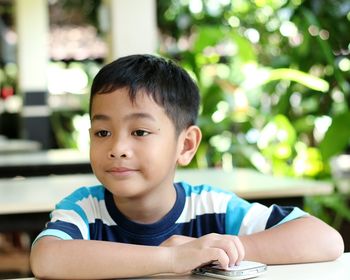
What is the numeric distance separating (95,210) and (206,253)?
1.26ft

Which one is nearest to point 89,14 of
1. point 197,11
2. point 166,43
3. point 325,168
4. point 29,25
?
point 29,25

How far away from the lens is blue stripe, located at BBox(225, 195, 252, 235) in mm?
→ 1793

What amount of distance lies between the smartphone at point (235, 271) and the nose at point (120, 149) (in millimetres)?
251

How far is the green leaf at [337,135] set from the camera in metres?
4.07

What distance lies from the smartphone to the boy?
0.01m

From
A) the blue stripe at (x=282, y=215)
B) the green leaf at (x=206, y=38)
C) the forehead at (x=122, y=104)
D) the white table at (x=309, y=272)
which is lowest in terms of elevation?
the white table at (x=309, y=272)

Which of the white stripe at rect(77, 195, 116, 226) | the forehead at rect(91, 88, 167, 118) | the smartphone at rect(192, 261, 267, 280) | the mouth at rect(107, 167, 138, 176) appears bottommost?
the smartphone at rect(192, 261, 267, 280)

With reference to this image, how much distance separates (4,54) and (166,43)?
12.0 feet

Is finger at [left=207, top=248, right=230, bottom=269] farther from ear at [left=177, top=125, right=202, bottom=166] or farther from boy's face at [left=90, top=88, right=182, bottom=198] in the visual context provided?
ear at [left=177, top=125, right=202, bottom=166]

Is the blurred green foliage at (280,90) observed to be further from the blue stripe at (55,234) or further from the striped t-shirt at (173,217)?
the blue stripe at (55,234)

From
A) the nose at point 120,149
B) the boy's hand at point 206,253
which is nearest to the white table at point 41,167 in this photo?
the nose at point 120,149

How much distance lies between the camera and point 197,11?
6.05 m

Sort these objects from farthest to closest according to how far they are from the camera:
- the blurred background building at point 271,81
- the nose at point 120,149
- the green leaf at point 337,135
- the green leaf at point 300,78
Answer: the blurred background building at point 271,81
the green leaf at point 300,78
the green leaf at point 337,135
the nose at point 120,149

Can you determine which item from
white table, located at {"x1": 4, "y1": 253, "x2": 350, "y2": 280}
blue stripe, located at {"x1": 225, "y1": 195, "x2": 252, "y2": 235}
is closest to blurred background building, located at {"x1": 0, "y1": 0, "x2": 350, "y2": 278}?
blue stripe, located at {"x1": 225, "y1": 195, "x2": 252, "y2": 235}
